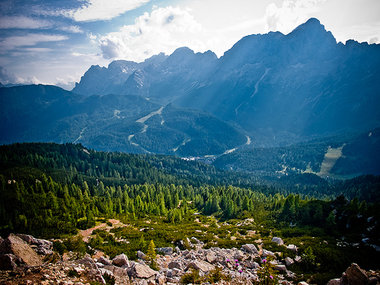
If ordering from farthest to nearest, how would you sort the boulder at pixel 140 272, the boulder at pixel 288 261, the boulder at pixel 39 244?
the boulder at pixel 288 261 → the boulder at pixel 39 244 → the boulder at pixel 140 272

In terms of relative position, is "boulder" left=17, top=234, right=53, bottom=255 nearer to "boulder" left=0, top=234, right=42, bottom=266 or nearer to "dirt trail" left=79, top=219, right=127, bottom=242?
"boulder" left=0, top=234, right=42, bottom=266

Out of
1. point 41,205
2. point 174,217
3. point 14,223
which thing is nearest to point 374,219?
point 174,217

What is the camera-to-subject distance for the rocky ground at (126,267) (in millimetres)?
21750

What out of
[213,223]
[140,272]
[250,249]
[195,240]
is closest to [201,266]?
[140,272]

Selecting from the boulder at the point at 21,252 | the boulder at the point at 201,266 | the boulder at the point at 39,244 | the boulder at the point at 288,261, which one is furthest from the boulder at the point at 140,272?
the boulder at the point at 288,261

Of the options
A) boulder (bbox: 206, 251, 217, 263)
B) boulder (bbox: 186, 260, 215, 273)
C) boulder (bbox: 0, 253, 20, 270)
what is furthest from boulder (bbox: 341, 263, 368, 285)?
boulder (bbox: 0, 253, 20, 270)

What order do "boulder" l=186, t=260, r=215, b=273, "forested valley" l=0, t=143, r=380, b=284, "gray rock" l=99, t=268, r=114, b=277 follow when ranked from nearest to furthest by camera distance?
"gray rock" l=99, t=268, r=114, b=277 < "boulder" l=186, t=260, r=215, b=273 < "forested valley" l=0, t=143, r=380, b=284

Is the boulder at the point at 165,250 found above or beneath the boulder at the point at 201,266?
beneath

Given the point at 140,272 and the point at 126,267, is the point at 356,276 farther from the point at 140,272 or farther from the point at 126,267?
the point at 126,267

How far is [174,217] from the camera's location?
81.6 metres

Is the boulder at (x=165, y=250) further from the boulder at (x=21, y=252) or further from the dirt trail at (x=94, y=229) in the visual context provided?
the boulder at (x=21, y=252)

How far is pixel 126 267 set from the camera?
29.4 m

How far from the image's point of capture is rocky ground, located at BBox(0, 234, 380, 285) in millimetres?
21750

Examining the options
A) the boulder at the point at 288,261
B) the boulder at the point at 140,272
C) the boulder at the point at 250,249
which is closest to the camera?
the boulder at the point at 140,272
